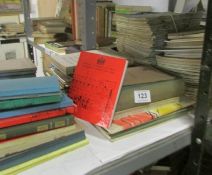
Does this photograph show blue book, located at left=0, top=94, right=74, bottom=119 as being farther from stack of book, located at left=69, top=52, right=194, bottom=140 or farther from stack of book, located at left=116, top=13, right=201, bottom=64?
stack of book, located at left=116, top=13, right=201, bottom=64

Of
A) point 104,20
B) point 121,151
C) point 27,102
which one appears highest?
point 104,20

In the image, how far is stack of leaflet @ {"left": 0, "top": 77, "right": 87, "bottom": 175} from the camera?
1.34 feet

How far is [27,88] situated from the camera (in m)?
0.43

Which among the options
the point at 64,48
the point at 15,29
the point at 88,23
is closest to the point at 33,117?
the point at 88,23

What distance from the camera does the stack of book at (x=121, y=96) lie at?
528 mm

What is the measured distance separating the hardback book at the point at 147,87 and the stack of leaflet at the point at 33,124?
0.46 ft

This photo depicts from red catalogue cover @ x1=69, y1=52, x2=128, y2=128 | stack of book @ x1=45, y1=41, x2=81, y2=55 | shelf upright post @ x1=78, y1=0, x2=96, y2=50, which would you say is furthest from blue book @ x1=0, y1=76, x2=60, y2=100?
stack of book @ x1=45, y1=41, x2=81, y2=55

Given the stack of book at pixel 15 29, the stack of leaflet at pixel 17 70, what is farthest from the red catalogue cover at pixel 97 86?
the stack of book at pixel 15 29

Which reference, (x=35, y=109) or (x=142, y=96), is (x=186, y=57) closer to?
(x=142, y=96)

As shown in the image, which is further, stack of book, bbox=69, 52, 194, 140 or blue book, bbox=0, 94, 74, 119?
stack of book, bbox=69, 52, 194, 140

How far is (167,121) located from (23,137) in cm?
34

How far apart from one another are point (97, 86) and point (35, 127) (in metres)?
0.19

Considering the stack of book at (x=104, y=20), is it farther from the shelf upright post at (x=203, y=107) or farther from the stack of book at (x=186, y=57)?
the shelf upright post at (x=203, y=107)

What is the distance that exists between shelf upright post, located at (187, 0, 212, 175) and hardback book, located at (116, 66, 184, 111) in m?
0.10
